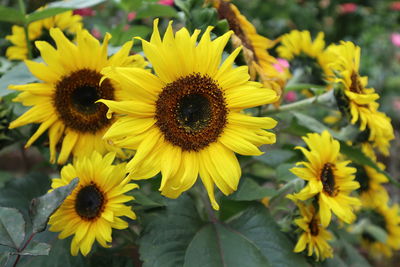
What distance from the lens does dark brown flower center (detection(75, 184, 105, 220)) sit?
0.63 metres

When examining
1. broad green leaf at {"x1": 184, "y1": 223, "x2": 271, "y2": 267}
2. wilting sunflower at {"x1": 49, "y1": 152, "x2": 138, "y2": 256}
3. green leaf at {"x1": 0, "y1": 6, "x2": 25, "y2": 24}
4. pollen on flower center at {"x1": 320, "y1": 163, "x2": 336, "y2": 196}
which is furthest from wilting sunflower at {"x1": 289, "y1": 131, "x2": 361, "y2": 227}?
green leaf at {"x1": 0, "y1": 6, "x2": 25, "y2": 24}

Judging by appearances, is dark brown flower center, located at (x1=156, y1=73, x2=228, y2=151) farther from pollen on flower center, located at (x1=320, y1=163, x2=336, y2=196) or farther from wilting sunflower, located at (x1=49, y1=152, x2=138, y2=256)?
pollen on flower center, located at (x1=320, y1=163, x2=336, y2=196)

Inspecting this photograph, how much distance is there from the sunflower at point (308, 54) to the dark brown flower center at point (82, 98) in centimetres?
48

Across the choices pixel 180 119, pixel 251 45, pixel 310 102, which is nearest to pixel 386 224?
pixel 310 102

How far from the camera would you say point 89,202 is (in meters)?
0.65

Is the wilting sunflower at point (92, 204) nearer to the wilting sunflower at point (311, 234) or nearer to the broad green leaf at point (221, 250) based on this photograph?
the broad green leaf at point (221, 250)

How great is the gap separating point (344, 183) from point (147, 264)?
31 cm

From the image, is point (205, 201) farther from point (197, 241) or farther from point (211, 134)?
point (211, 134)

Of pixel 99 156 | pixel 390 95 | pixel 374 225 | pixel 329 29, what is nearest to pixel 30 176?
pixel 99 156

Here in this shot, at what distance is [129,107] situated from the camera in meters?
0.56

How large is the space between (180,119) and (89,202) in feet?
0.56

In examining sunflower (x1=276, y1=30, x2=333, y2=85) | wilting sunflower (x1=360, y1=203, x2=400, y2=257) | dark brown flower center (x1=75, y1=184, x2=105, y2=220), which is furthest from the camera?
wilting sunflower (x1=360, y1=203, x2=400, y2=257)

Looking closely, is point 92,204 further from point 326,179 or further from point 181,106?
point 326,179

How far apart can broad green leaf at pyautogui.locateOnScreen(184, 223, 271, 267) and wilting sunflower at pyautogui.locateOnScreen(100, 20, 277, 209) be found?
0.41 ft
